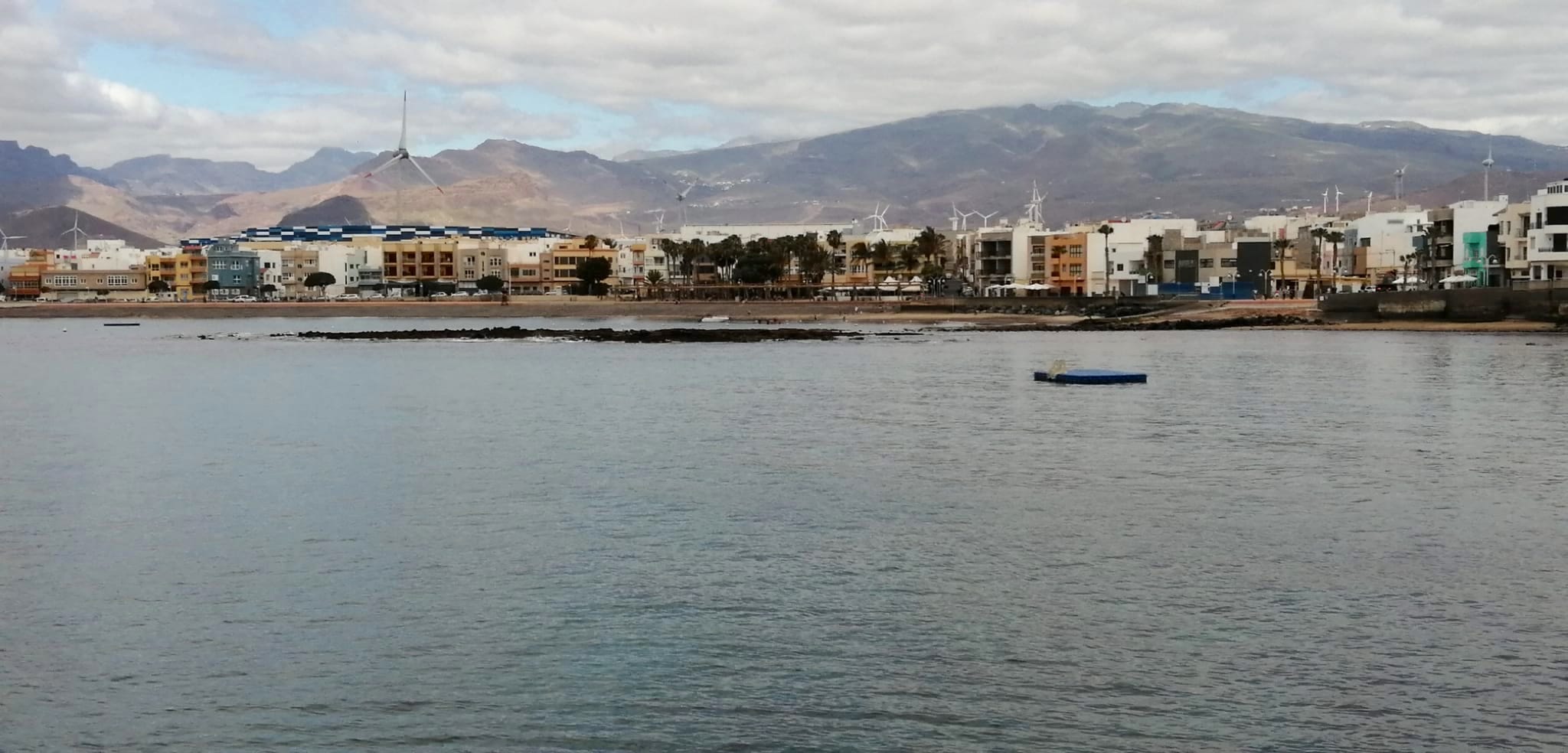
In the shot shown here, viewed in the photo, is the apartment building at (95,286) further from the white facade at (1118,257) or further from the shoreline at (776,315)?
the white facade at (1118,257)

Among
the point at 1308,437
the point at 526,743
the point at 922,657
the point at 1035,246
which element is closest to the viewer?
the point at 526,743

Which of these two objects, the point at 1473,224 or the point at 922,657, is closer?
the point at 922,657

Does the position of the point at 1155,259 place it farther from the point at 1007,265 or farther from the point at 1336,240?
the point at 1007,265

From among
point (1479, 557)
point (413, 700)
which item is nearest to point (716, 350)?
point (1479, 557)

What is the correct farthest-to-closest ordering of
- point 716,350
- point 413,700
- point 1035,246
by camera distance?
point 1035,246
point 716,350
point 413,700

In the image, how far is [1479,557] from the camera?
2372 cm

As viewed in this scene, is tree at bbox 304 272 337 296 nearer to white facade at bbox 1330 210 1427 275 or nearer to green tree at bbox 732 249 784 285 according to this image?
green tree at bbox 732 249 784 285

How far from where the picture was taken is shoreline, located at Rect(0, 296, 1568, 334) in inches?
4080

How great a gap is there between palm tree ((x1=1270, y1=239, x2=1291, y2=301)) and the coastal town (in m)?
0.22

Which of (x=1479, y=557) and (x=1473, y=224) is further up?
(x=1473, y=224)

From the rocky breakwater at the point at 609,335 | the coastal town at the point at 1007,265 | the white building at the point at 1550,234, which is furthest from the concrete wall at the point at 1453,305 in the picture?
the rocky breakwater at the point at 609,335

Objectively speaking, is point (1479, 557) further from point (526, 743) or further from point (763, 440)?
point (763, 440)

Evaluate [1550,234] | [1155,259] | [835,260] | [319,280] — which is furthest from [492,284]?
[1550,234]

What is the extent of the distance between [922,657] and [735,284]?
155110 millimetres
